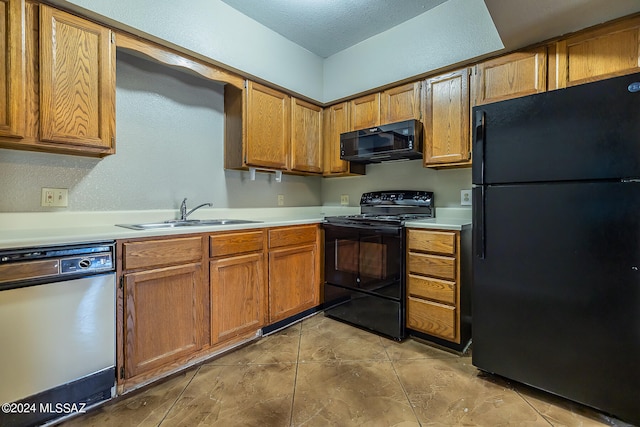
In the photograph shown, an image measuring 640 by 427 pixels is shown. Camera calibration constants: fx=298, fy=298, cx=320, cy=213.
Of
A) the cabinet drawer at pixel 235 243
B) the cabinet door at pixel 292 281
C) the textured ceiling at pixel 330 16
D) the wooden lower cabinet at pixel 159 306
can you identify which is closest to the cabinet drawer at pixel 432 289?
the cabinet door at pixel 292 281

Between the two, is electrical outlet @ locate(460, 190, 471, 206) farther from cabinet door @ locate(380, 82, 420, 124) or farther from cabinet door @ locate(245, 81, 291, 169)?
cabinet door @ locate(245, 81, 291, 169)

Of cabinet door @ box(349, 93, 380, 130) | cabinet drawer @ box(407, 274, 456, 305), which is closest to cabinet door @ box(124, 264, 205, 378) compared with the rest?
cabinet drawer @ box(407, 274, 456, 305)

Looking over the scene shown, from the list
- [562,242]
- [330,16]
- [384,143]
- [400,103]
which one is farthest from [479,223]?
[330,16]

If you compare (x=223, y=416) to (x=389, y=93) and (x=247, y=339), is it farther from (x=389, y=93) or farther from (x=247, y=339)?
(x=389, y=93)

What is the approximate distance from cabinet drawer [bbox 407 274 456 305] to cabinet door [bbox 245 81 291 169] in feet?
4.99

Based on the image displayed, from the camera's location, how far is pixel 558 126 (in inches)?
58.1

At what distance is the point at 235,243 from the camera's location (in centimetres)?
204

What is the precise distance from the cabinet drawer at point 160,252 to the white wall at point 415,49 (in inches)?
80.6

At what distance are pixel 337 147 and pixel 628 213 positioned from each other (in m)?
2.20

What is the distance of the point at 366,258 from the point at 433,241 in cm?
56

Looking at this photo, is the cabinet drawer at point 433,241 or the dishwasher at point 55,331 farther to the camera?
the cabinet drawer at point 433,241

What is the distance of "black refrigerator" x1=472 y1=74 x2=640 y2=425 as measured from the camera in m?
1.34

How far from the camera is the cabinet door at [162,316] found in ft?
5.19

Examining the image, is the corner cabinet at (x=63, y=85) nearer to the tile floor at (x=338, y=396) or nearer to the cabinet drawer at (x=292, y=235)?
the cabinet drawer at (x=292, y=235)
